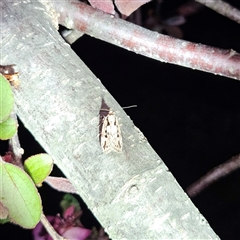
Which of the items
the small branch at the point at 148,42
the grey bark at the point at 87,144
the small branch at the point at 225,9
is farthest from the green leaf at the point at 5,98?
the small branch at the point at 225,9

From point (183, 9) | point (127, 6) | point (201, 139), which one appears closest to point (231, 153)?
point (201, 139)

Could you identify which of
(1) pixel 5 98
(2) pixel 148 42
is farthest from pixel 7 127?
(2) pixel 148 42

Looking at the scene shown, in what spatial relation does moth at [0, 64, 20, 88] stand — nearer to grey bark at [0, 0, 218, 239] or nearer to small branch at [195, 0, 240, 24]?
grey bark at [0, 0, 218, 239]

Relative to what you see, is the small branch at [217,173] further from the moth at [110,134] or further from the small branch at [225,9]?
the moth at [110,134]

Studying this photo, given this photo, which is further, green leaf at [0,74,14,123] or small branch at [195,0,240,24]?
small branch at [195,0,240,24]

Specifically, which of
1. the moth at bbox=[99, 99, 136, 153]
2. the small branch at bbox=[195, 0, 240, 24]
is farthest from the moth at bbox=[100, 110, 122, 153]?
the small branch at bbox=[195, 0, 240, 24]

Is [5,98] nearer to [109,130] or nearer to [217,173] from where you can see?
[109,130]
